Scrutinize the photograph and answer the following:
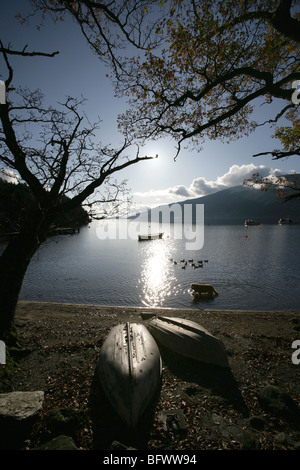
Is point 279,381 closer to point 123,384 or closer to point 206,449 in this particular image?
point 206,449

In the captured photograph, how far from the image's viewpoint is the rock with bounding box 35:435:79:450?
14.2 feet

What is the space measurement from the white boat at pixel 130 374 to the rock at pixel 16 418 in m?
1.93

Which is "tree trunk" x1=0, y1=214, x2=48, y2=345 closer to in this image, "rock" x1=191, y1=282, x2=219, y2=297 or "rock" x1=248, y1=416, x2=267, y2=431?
"rock" x1=248, y1=416, x2=267, y2=431

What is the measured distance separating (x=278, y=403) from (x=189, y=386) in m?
2.69

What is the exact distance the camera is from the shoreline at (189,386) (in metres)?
5.03

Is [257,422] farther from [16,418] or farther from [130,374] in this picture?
[16,418]

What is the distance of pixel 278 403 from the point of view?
6.15 metres

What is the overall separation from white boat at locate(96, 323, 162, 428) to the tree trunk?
4.26 metres

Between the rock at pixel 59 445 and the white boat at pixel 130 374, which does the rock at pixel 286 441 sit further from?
the rock at pixel 59 445

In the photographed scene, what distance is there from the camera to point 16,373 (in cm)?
750

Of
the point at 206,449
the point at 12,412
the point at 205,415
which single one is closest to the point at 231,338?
the point at 205,415

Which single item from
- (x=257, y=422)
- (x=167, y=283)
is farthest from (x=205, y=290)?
(x=257, y=422)

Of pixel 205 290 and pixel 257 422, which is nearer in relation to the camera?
pixel 257 422

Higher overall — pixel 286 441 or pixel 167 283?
pixel 286 441
